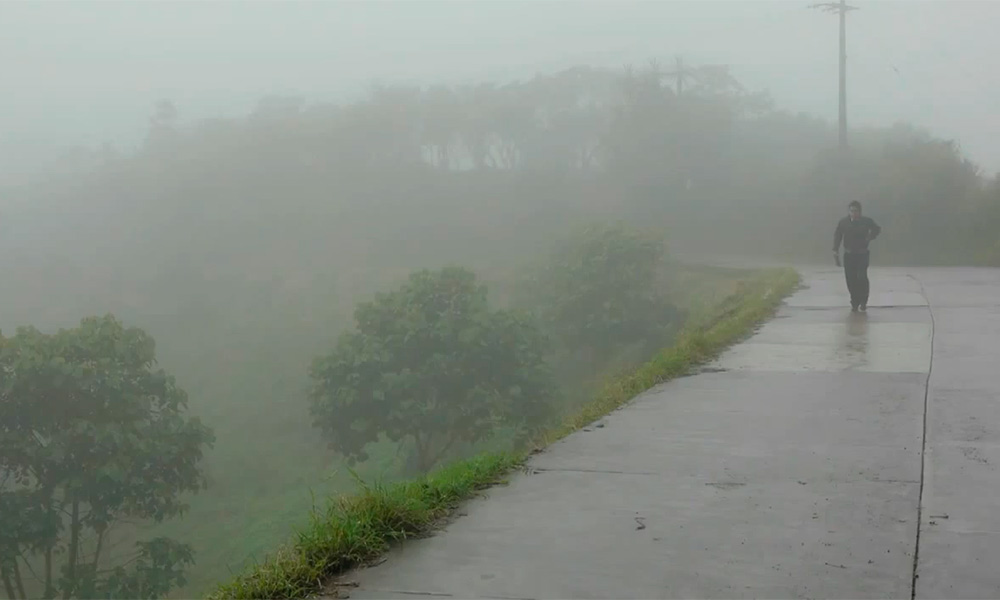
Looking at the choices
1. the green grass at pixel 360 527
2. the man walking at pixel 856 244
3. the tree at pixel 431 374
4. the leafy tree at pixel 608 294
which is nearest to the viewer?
the green grass at pixel 360 527

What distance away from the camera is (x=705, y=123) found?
54812 millimetres

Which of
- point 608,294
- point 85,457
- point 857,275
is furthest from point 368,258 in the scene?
point 857,275

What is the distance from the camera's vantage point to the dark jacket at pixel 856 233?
15.3 metres

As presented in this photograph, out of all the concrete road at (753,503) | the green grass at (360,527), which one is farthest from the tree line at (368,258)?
the green grass at (360,527)

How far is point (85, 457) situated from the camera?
22469mm

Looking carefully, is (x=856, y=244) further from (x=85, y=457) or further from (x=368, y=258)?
(x=368, y=258)

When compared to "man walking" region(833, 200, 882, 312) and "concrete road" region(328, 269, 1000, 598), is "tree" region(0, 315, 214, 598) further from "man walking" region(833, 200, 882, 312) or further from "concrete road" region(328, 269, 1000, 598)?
"concrete road" region(328, 269, 1000, 598)

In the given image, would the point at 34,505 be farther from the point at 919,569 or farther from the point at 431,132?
the point at 431,132

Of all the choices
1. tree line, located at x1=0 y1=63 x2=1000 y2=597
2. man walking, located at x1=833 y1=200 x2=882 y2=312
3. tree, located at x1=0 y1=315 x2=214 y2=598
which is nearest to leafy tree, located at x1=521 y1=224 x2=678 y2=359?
tree line, located at x1=0 y1=63 x2=1000 y2=597

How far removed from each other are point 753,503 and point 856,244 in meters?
11.0

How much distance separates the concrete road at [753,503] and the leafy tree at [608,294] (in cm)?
2962

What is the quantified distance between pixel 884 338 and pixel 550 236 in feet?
162

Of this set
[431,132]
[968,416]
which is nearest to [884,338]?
[968,416]

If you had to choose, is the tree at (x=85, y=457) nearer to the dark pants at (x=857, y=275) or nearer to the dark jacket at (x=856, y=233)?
the dark pants at (x=857, y=275)
